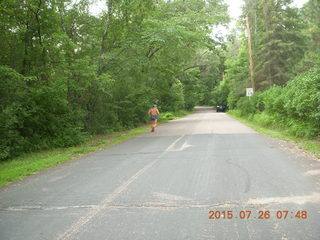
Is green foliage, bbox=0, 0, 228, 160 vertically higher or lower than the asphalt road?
higher

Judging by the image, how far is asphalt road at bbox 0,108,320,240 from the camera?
3.67 meters

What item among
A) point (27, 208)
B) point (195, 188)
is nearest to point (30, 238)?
point (27, 208)

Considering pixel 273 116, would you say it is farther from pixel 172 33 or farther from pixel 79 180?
pixel 79 180

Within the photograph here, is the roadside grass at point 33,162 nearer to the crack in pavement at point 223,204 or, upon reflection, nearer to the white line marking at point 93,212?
the crack in pavement at point 223,204

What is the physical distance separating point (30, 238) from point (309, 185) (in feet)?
15.7

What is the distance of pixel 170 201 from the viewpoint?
187 inches

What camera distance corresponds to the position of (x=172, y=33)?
15.1 meters

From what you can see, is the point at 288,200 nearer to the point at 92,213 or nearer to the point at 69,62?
the point at 92,213

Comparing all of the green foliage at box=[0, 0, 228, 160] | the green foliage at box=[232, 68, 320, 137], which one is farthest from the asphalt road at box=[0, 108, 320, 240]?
the green foliage at box=[0, 0, 228, 160]

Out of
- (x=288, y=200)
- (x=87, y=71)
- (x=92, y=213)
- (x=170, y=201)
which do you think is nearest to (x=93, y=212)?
(x=92, y=213)

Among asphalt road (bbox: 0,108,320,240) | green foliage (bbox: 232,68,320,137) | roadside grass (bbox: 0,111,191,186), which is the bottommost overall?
roadside grass (bbox: 0,111,191,186)

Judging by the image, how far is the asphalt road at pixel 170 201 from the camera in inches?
144

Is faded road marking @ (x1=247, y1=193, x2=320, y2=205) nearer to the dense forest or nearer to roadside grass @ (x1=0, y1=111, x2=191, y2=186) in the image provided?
roadside grass @ (x1=0, y1=111, x2=191, y2=186)

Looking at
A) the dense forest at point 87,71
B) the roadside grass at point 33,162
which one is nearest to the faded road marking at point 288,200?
the roadside grass at point 33,162
